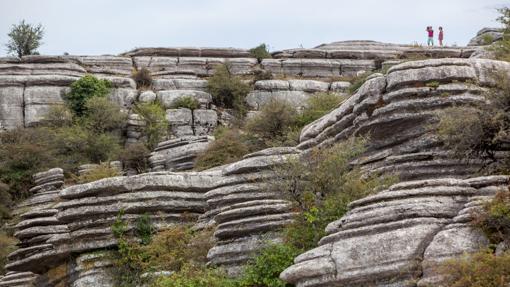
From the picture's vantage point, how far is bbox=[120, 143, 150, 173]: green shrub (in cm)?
5634

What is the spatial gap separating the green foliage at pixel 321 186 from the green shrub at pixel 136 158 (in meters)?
25.1

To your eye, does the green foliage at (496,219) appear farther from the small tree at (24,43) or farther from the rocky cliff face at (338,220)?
the small tree at (24,43)

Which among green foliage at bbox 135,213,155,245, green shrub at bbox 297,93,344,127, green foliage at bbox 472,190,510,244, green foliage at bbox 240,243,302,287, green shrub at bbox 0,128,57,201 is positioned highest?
green foliage at bbox 472,190,510,244

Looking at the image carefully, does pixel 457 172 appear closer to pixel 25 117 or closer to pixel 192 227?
pixel 192 227

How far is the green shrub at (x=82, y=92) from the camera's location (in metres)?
68.4

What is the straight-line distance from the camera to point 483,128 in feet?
91.5

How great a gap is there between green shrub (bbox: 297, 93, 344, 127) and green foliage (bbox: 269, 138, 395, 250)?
734 inches

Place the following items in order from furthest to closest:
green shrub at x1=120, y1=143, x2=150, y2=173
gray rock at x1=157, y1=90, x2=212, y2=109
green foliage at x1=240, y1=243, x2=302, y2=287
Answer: gray rock at x1=157, y1=90, x2=212, y2=109 → green shrub at x1=120, y1=143, x2=150, y2=173 → green foliage at x1=240, y1=243, x2=302, y2=287

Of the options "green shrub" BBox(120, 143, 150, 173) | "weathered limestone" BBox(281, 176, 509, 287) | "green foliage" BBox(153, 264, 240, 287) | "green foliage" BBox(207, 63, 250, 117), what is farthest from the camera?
"green foliage" BBox(207, 63, 250, 117)

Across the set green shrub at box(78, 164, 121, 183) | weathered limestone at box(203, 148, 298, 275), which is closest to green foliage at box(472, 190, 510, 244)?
weathered limestone at box(203, 148, 298, 275)

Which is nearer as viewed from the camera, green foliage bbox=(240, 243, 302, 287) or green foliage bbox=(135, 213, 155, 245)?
green foliage bbox=(240, 243, 302, 287)

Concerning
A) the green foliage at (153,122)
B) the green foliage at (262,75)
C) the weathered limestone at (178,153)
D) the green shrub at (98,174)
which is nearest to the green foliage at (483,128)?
the green shrub at (98,174)

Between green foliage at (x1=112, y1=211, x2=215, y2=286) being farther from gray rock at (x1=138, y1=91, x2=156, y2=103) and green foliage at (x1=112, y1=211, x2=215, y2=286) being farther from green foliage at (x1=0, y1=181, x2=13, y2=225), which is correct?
gray rock at (x1=138, y1=91, x2=156, y2=103)

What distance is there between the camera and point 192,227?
35.3 metres
